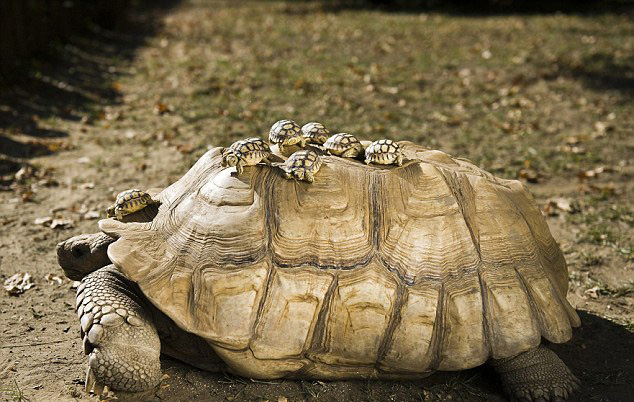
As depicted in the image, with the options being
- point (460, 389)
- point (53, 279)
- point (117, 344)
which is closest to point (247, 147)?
point (117, 344)

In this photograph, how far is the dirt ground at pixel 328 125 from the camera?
12.9 feet

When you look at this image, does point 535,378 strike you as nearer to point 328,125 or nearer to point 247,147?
point 247,147

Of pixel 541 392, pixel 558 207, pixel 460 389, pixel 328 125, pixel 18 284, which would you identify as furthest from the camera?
pixel 328 125

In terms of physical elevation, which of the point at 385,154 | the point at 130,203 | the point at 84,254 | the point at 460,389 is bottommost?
the point at 460,389

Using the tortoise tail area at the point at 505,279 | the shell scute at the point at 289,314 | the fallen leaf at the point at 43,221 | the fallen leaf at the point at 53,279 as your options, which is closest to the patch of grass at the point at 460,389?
the tortoise tail area at the point at 505,279

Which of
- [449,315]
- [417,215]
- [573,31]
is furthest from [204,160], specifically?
[573,31]

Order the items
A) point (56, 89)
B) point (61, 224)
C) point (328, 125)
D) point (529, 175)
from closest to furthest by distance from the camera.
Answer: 1. point (61, 224)
2. point (529, 175)
3. point (328, 125)
4. point (56, 89)

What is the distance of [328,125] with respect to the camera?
26.9ft

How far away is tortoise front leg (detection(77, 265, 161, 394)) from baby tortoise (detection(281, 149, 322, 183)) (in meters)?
1.06

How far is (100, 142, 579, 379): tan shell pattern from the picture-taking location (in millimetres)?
3326

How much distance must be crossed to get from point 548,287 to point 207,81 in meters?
A: 7.49

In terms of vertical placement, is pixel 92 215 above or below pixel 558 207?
above

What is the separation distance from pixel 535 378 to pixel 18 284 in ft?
11.6

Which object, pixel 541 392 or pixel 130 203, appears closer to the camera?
pixel 541 392
